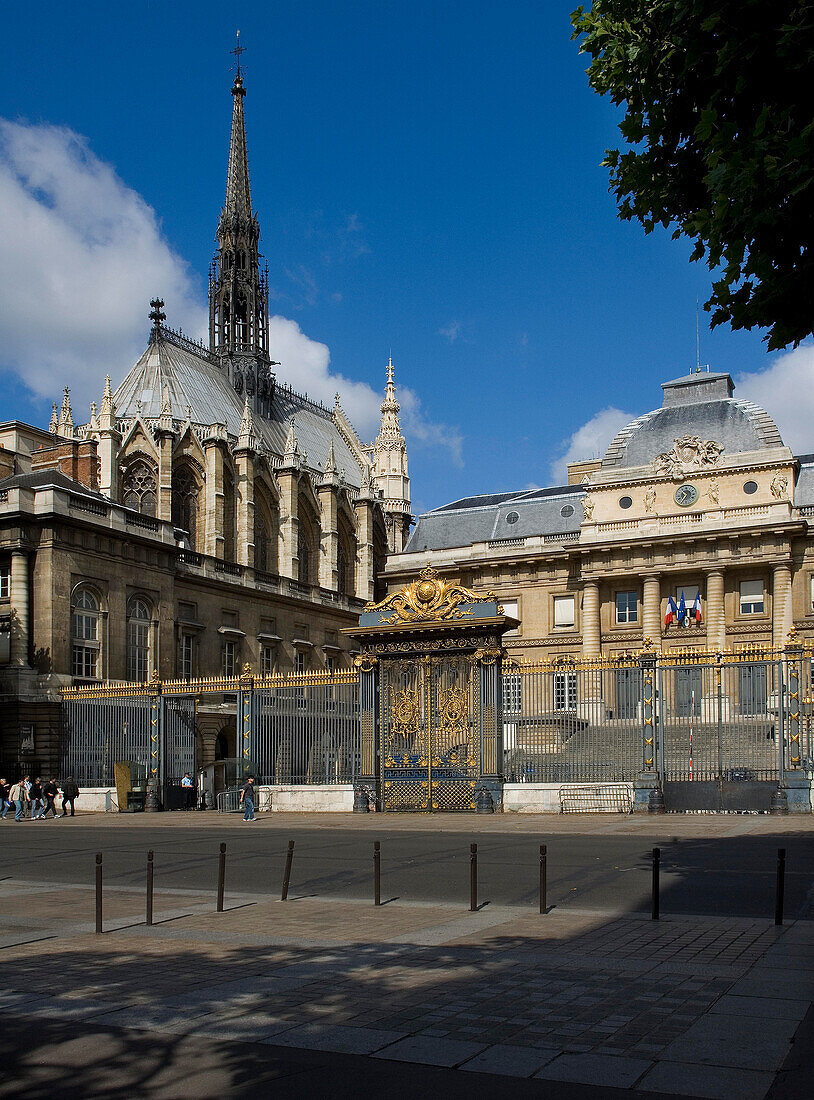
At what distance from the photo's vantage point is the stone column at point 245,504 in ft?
181

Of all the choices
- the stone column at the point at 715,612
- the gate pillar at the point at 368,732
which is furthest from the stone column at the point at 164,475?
the gate pillar at the point at 368,732

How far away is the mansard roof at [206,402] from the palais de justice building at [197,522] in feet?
0.49

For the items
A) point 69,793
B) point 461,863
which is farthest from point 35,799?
point 461,863

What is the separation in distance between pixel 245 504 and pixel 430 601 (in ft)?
106

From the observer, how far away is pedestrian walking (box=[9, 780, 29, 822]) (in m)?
28.2

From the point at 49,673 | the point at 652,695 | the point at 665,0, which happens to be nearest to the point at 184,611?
the point at 49,673

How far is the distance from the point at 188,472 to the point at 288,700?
29067 millimetres

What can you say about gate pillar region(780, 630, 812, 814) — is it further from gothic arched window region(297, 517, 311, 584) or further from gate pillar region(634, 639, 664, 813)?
gothic arched window region(297, 517, 311, 584)

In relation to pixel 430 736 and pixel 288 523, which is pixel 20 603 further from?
pixel 288 523

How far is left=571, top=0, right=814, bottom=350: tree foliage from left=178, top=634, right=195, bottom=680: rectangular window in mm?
34307

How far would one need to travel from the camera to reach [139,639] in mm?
38625

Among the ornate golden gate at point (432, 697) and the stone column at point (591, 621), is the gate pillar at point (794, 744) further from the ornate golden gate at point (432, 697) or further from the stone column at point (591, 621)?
the stone column at point (591, 621)

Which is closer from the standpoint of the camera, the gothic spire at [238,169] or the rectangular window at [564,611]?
the rectangular window at [564,611]

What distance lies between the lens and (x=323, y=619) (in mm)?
53250
